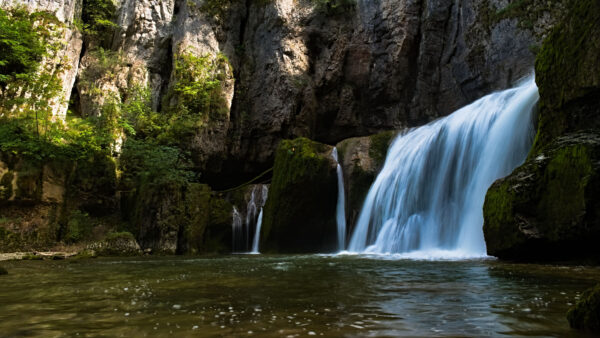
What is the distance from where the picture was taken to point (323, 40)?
2184 centimetres

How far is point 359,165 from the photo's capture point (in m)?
14.4

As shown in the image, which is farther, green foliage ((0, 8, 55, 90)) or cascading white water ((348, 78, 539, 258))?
green foliage ((0, 8, 55, 90))

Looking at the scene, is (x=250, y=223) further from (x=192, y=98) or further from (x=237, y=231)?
(x=192, y=98)

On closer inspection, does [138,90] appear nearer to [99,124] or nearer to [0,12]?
[99,124]

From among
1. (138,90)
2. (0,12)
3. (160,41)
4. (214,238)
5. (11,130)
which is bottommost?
(214,238)

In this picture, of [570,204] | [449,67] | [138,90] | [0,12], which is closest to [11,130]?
[0,12]

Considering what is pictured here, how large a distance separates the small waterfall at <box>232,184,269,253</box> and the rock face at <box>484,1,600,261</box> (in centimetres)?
1053

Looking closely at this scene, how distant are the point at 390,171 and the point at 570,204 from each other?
757 centimetres

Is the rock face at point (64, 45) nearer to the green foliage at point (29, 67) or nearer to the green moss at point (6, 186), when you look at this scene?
the green foliage at point (29, 67)

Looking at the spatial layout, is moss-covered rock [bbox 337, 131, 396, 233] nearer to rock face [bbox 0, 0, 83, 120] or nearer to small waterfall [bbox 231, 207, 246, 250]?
small waterfall [bbox 231, 207, 246, 250]

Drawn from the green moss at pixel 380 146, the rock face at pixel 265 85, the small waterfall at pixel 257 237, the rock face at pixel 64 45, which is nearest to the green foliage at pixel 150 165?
the rock face at pixel 265 85

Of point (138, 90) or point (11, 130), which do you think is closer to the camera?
point (11, 130)

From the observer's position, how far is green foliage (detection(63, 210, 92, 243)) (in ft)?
46.5

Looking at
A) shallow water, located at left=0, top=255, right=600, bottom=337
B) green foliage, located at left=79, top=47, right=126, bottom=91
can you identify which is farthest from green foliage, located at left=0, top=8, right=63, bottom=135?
shallow water, located at left=0, top=255, right=600, bottom=337
